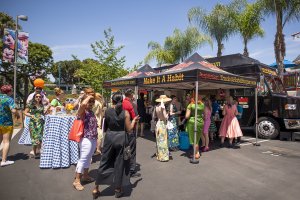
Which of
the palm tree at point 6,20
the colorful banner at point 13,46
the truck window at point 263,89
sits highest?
the palm tree at point 6,20

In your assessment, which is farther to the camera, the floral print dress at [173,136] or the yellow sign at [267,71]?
the yellow sign at [267,71]

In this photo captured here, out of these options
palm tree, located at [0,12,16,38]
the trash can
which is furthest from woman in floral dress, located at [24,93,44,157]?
palm tree, located at [0,12,16,38]

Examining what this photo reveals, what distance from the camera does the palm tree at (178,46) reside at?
87.5 ft

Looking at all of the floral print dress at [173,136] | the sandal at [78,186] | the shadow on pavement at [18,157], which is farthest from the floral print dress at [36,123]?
the floral print dress at [173,136]

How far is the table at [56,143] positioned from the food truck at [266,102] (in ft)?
23.9

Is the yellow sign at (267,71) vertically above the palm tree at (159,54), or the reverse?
the palm tree at (159,54)

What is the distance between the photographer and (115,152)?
12.9ft

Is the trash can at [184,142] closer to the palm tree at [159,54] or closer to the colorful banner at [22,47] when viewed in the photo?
the colorful banner at [22,47]

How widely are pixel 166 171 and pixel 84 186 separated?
6.03 ft

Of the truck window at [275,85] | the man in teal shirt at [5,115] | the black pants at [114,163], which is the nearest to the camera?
the black pants at [114,163]

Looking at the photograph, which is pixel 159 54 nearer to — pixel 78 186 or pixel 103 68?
pixel 103 68

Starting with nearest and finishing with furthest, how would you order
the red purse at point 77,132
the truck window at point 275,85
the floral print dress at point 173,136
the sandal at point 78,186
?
the red purse at point 77,132
the sandal at point 78,186
the floral print dress at point 173,136
the truck window at point 275,85

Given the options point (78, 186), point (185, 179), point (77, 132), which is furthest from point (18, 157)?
point (185, 179)

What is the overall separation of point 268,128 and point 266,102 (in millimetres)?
1014
